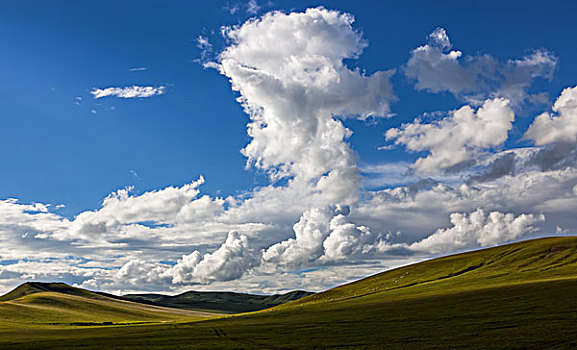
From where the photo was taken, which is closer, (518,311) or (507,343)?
(507,343)

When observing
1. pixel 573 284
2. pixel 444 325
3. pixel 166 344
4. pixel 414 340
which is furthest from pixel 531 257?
pixel 166 344

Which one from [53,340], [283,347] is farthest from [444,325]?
[53,340]

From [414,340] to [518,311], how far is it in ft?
80.6

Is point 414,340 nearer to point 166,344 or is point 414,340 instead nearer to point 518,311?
point 518,311

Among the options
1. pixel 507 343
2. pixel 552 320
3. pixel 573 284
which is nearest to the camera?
pixel 507 343

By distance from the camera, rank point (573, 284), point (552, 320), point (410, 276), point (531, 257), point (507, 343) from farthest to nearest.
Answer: point (410, 276) < point (531, 257) < point (573, 284) < point (552, 320) < point (507, 343)

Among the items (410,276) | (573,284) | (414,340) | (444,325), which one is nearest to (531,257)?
(410,276)

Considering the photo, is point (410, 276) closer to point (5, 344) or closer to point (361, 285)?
point (361, 285)

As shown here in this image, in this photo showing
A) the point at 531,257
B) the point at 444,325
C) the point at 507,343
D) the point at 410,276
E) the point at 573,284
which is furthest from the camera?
the point at 410,276

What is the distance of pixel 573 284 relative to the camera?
9481cm

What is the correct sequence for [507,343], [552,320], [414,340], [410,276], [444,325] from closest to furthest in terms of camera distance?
1. [507,343]
2. [414,340]
3. [552,320]
4. [444,325]
5. [410,276]

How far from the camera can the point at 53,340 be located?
8538 cm

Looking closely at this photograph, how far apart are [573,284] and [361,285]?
99655mm

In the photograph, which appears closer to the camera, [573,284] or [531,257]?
[573,284]
